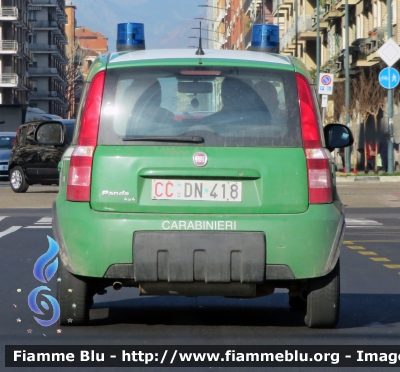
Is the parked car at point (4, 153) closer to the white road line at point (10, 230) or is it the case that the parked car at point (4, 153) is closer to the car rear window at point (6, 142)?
the car rear window at point (6, 142)

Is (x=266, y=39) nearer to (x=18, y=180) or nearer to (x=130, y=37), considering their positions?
(x=130, y=37)

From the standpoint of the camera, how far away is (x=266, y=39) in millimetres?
8812

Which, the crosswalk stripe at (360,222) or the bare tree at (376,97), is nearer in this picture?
the crosswalk stripe at (360,222)

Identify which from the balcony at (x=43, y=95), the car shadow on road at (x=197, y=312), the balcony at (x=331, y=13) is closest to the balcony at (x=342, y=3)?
the balcony at (x=331, y=13)

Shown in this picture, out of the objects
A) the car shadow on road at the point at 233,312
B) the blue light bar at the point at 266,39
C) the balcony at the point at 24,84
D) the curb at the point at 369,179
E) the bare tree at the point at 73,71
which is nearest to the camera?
the car shadow on road at the point at 233,312

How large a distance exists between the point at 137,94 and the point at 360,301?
2.94 m

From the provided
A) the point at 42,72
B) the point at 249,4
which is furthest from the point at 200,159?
the point at 42,72

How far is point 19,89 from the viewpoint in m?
117

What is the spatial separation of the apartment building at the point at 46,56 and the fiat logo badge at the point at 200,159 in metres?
136

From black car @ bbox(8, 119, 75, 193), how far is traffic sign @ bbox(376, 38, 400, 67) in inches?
491

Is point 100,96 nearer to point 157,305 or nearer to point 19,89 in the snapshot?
point 157,305

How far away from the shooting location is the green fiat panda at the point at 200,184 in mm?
7133

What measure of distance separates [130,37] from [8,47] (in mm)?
105344

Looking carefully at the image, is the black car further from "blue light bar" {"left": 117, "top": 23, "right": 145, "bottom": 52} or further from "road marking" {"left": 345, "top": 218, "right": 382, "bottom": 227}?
"blue light bar" {"left": 117, "top": 23, "right": 145, "bottom": 52}
